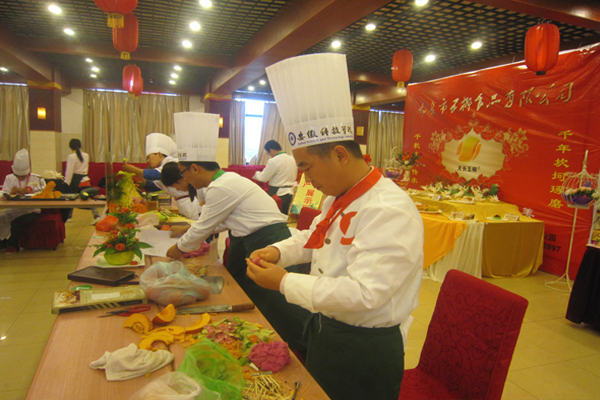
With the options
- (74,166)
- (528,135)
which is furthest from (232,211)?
(74,166)

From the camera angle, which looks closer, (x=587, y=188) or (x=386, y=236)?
(x=386, y=236)

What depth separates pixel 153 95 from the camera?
11.9 metres

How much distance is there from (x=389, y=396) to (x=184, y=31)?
657 centimetres

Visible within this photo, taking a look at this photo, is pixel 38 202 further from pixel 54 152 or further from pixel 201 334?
pixel 54 152

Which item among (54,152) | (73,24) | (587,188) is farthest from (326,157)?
(54,152)

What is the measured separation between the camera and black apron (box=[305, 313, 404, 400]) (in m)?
1.11

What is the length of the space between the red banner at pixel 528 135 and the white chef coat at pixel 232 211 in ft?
12.6

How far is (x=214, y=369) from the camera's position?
0.95 m

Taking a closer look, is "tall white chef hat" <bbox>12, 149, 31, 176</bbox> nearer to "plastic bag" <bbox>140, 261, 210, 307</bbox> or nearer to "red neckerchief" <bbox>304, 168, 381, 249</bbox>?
"plastic bag" <bbox>140, 261, 210, 307</bbox>

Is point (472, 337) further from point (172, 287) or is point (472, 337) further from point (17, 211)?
point (17, 211)

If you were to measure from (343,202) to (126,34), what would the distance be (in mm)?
3489

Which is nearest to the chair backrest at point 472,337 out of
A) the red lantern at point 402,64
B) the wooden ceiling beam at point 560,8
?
the wooden ceiling beam at point 560,8

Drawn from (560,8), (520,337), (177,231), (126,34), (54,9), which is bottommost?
(520,337)

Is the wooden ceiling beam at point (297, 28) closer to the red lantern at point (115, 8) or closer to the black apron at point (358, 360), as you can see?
the red lantern at point (115, 8)
